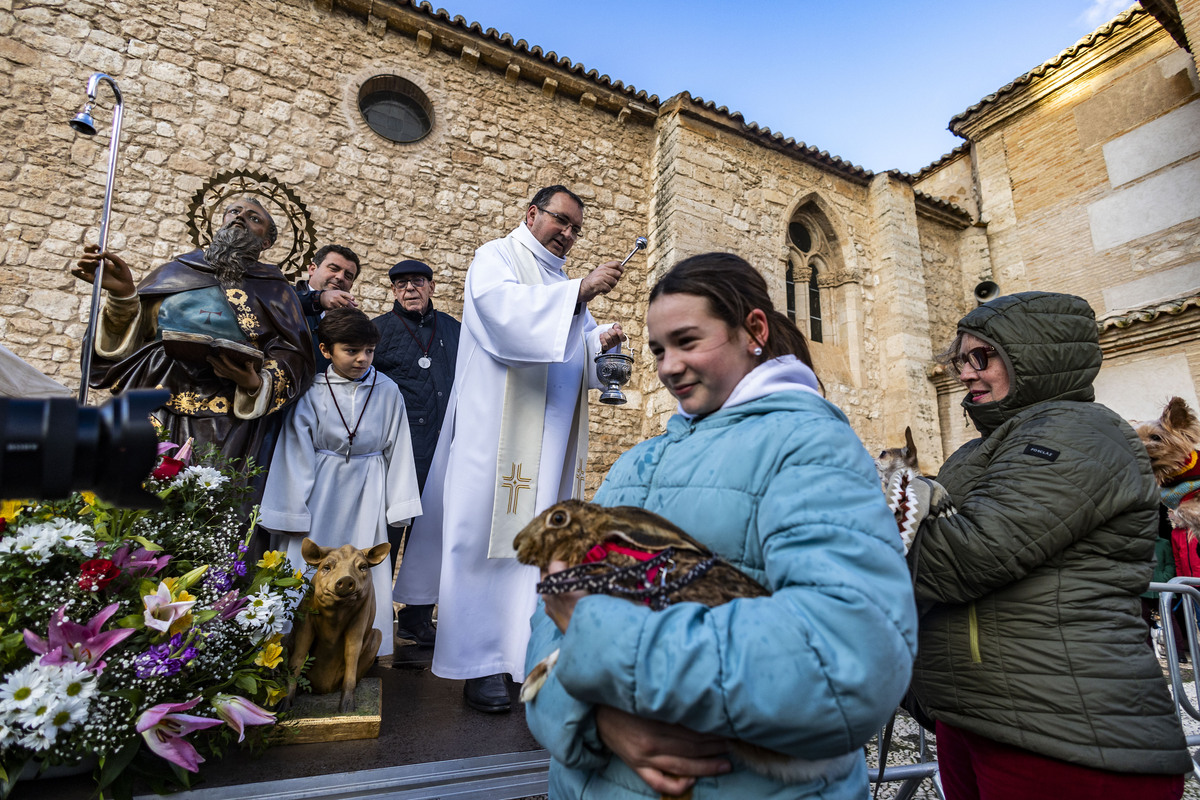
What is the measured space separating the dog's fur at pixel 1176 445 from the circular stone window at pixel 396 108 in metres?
8.31

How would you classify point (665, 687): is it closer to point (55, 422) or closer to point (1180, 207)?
point (55, 422)

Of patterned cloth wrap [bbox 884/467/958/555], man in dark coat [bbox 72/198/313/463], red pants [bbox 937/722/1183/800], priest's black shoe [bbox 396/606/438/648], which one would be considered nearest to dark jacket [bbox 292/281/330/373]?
man in dark coat [bbox 72/198/313/463]

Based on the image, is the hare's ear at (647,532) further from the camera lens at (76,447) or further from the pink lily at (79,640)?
the pink lily at (79,640)

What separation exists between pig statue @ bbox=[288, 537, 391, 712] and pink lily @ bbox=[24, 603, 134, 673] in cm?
64

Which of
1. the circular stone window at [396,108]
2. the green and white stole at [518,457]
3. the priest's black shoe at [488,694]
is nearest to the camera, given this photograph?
the priest's black shoe at [488,694]

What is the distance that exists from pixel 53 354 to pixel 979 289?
13.5 metres

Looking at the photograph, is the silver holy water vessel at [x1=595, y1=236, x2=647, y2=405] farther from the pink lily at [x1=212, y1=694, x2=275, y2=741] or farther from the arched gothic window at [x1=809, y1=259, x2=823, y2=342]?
the arched gothic window at [x1=809, y1=259, x2=823, y2=342]

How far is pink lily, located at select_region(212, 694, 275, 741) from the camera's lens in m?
1.78

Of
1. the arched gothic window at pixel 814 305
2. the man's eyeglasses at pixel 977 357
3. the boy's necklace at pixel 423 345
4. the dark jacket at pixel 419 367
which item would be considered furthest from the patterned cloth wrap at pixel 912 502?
the arched gothic window at pixel 814 305

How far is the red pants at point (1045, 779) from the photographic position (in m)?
1.33

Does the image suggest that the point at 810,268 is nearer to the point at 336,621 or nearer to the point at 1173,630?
the point at 1173,630

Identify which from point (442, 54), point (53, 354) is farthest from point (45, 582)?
point (442, 54)

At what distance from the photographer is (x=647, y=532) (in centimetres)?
92

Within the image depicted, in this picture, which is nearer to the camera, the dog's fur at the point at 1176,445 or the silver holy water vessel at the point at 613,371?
the silver holy water vessel at the point at 613,371
